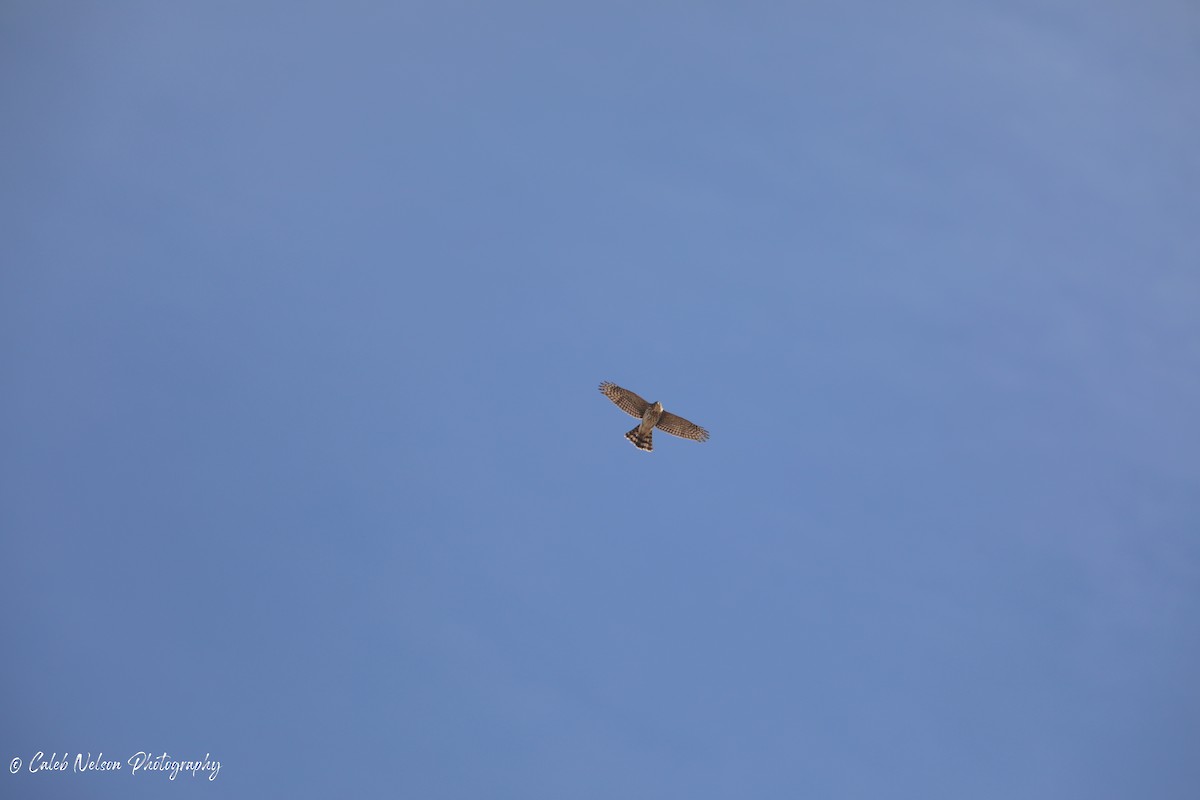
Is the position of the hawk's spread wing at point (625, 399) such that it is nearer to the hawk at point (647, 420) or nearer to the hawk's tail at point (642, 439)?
the hawk at point (647, 420)

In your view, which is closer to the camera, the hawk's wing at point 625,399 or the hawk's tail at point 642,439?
the hawk's wing at point 625,399

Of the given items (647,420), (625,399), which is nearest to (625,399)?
(625,399)

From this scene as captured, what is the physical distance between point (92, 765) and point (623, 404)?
131 ft

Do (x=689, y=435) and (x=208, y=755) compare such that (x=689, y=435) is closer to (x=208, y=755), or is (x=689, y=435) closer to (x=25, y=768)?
(x=208, y=755)

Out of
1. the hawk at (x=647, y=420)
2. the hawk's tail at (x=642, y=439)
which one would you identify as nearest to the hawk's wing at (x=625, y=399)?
→ the hawk at (x=647, y=420)

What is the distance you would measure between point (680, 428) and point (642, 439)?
1598 millimetres

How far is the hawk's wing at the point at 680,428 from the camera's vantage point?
1918 inches

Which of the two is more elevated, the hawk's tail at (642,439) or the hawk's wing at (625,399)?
the hawk's wing at (625,399)

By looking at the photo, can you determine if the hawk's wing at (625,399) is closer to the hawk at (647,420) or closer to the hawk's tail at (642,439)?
the hawk at (647,420)

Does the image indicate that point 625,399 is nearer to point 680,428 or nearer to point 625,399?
point 625,399

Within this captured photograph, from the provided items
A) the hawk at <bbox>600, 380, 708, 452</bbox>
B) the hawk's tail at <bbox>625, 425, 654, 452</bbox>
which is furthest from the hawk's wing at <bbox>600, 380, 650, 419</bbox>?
the hawk's tail at <bbox>625, 425, 654, 452</bbox>

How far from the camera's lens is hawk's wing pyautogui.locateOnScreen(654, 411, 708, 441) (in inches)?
1918

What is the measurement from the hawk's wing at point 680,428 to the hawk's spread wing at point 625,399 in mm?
892

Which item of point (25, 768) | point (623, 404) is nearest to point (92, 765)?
point (25, 768)
